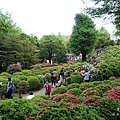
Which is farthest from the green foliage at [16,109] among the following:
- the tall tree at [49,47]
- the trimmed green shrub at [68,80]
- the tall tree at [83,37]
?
the tall tree at [83,37]

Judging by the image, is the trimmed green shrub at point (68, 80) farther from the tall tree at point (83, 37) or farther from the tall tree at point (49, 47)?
the tall tree at point (83, 37)

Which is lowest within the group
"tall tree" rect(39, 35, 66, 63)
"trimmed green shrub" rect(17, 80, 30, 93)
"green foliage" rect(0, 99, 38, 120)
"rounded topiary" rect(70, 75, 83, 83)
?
"trimmed green shrub" rect(17, 80, 30, 93)

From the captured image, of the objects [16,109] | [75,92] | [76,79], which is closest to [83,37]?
[76,79]

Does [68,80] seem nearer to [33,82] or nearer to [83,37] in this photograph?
[33,82]

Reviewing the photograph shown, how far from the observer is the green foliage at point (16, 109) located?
4742mm

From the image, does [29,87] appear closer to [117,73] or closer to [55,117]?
[117,73]

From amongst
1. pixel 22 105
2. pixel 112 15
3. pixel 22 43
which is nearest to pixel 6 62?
pixel 22 43

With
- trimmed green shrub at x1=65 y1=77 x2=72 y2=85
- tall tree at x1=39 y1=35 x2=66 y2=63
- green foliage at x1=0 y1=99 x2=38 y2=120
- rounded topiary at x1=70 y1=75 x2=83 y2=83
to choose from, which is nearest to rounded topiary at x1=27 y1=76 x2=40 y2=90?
trimmed green shrub at x1=65 y1=77 x2=72 y2=85

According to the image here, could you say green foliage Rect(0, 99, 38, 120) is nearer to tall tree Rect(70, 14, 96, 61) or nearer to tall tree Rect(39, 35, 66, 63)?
tall tree Rect(39, 35, 66, 63)

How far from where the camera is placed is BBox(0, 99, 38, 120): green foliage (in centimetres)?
474

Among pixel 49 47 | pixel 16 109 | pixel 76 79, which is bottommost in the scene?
pixel 76 79

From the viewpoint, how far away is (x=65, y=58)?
4047cm

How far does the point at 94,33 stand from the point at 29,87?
2783 centimetres

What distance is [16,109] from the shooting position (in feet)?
16.1
